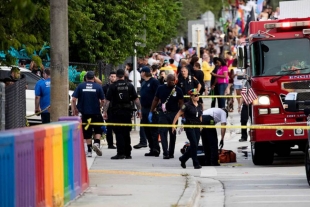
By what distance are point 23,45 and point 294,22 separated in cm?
677

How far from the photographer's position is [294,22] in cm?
1978

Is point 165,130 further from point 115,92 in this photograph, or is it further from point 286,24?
point 286,24

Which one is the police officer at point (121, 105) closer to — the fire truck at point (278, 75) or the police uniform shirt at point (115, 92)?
the police uniform shirt at point (115, 92)

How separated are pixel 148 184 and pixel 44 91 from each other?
7.26 m

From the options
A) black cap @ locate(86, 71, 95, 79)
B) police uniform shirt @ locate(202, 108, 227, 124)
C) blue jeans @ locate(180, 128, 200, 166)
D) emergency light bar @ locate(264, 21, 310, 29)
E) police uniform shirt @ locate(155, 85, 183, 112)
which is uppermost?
emergency light bar @ locate(264, 21, 310, 29)

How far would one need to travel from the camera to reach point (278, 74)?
→ 19.5m

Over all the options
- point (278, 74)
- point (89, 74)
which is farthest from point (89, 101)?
point (278, 74)

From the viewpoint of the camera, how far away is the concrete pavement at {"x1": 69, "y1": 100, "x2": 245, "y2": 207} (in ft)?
45.5

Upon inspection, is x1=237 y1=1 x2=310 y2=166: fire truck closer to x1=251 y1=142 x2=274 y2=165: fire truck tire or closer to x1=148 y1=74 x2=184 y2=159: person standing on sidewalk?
x1=251 y1=142 x2=274 y2=165: fire truck tire

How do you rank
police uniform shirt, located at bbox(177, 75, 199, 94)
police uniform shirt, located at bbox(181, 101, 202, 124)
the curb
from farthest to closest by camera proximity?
police uniform shirt, located at bbox(177, 75, 199, 94) < police uniform shirt, located at bbox(181, 101, 202, 124) < the curb

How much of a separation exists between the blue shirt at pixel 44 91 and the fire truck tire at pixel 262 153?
4959mm

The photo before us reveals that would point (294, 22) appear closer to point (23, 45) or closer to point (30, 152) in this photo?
point (23, 45)

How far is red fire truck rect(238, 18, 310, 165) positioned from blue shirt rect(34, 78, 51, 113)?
478cm

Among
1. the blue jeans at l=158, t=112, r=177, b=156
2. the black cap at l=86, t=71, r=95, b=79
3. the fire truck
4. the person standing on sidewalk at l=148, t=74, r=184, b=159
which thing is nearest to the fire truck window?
the fire truck
